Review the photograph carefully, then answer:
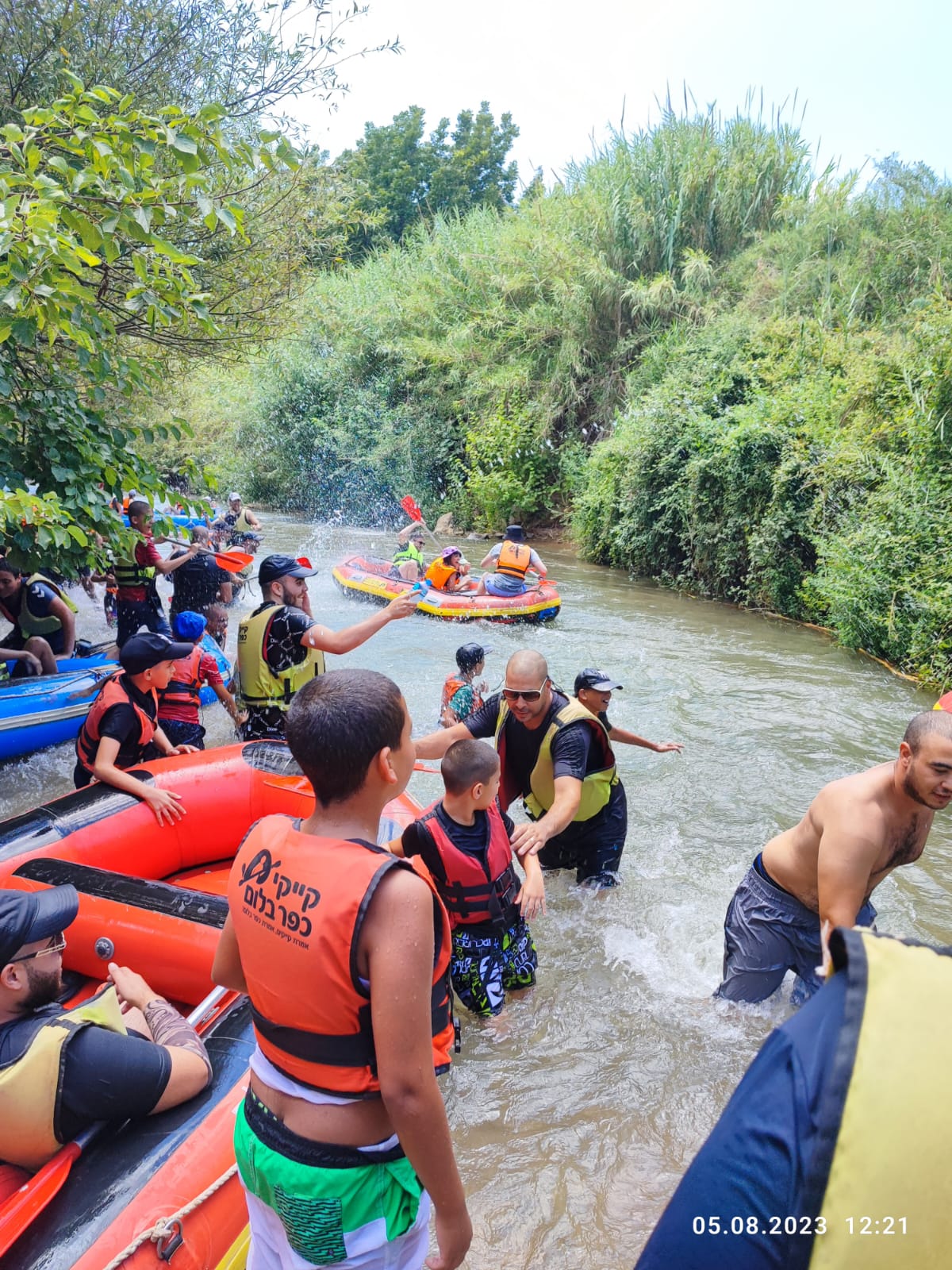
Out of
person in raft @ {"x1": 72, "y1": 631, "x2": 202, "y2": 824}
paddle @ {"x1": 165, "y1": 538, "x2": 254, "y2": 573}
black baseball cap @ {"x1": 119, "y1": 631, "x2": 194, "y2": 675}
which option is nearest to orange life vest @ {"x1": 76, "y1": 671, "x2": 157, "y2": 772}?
person in raft @ {"x1": 72, "y1": 631, "x2": 202, "y2": 824}

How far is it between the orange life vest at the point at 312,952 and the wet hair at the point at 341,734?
0.11 meters

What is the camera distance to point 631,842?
5.48 meters

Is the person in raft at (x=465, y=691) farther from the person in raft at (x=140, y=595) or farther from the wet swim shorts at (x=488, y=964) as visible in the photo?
the person in raft at (x=140, y=595)

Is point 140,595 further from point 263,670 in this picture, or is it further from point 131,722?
point 131,722

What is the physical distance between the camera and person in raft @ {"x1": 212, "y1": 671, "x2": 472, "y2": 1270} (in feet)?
4.41

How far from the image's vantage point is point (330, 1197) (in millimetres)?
1412

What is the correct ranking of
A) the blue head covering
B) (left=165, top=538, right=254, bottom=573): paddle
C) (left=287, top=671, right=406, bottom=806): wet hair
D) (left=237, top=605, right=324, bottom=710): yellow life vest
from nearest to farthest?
(left=287, top=671, right=406, bottom=806): wet hair, (left=237, top=605, right=324, bottom=710): yellow life vest, the blue head covering, (left=165, top=538, right=254, bottom=573): paddle

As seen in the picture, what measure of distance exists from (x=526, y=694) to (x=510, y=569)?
773cm

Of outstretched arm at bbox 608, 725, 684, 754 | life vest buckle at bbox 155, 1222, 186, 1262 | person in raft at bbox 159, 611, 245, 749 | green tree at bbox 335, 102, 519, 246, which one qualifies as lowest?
life vest buckle at bbox 155, 1222, 186, 1262

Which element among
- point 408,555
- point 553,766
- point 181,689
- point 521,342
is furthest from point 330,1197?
point 521,342

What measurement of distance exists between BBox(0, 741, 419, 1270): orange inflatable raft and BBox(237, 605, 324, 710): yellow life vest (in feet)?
1.10

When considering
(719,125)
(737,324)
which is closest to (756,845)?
(737,324)

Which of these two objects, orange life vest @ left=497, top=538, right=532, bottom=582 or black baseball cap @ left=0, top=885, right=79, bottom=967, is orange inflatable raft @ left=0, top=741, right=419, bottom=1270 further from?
orange life vest @ left=497, top=538, right=532, bottom=582
